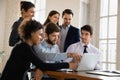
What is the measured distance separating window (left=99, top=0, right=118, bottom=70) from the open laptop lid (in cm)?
154

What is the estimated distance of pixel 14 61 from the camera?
1.83 m

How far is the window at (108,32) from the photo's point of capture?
3.88m

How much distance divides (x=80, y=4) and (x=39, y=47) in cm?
215

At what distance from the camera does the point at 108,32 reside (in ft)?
13.1

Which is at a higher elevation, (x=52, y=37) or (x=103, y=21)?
(x=103, y=21)

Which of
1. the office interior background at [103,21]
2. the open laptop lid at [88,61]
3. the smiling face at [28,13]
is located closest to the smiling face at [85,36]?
the open laptop lid at [88,61]

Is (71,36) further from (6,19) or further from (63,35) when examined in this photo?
(6,19)

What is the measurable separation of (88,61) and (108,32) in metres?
1.80

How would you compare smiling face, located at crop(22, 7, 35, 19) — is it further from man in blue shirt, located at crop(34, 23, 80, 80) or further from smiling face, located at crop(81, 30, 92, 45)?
smiling face, located at crop(81, 30, 92, 45)

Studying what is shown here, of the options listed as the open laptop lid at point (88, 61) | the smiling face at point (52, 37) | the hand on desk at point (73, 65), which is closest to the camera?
the hand on desk at point (73, 65)

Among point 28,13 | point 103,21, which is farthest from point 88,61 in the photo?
point 103,21

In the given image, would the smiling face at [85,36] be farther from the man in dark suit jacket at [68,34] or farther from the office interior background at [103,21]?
the office interior background at [103,21]

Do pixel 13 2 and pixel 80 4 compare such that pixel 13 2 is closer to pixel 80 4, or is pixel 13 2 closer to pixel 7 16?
pixel 7 16

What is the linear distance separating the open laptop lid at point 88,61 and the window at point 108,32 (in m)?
1.54
